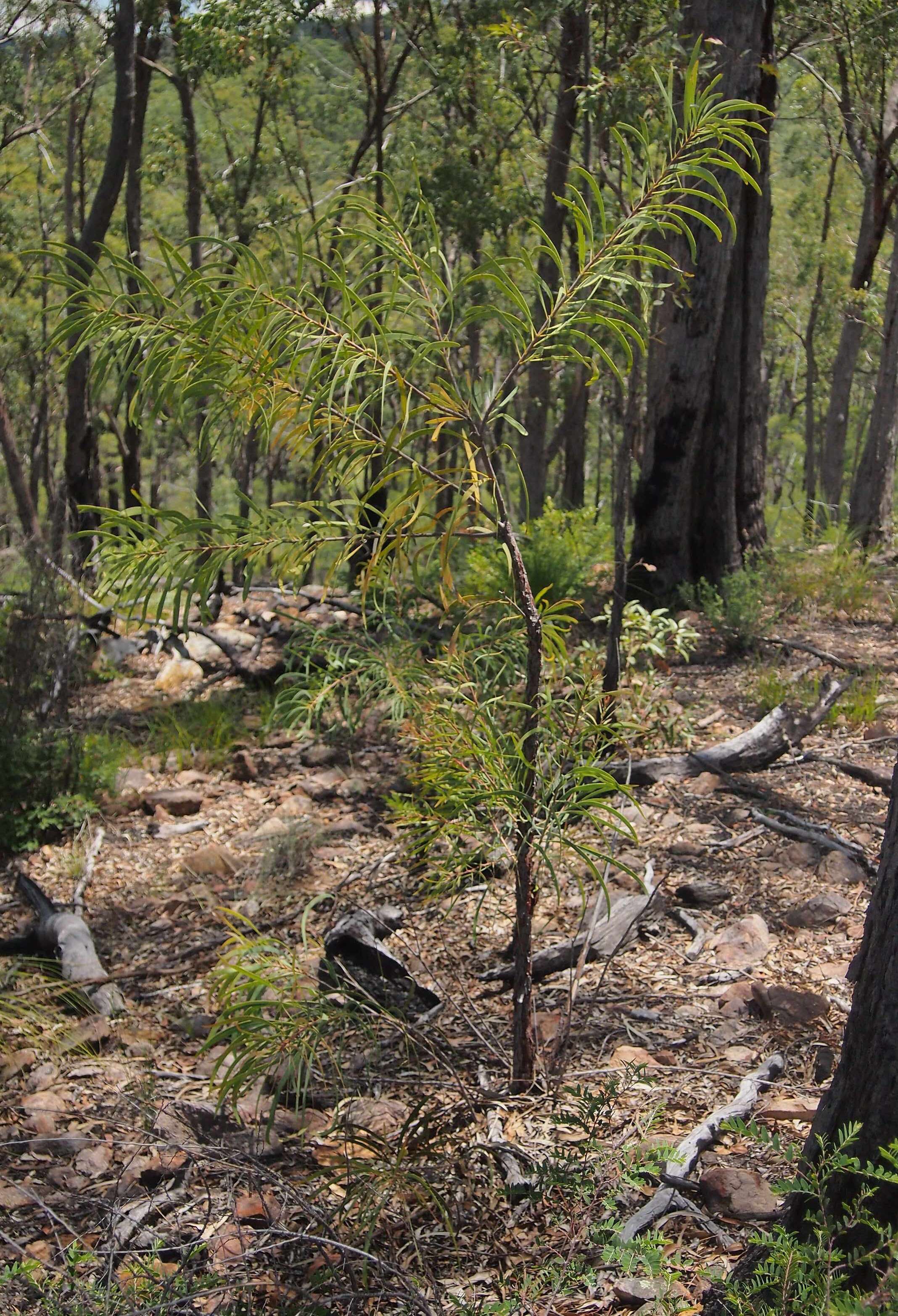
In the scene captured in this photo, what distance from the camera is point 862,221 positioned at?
16.5 metres

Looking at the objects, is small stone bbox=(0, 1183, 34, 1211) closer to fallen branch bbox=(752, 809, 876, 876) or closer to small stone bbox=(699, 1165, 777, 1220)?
small stone bbox=(699, 1165, 777, 1220)

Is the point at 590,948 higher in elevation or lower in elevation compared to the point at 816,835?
lower

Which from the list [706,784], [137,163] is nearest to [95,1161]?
[706,784]

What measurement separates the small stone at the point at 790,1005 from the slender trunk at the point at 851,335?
10.4 metres

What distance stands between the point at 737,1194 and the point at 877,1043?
0.73 m

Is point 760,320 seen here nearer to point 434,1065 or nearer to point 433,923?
point 433,923

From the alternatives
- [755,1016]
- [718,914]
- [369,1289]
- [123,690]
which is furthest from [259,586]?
[369,1289]

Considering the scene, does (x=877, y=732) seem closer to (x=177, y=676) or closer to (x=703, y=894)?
(x=703, y=894)

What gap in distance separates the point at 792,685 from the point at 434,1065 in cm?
321

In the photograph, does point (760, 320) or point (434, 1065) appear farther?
point (760, 320)

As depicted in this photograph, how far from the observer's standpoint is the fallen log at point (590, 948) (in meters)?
3.41

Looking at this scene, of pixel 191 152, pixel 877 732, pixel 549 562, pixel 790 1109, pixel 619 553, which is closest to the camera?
pixel 790 1109

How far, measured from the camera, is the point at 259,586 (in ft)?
25.2

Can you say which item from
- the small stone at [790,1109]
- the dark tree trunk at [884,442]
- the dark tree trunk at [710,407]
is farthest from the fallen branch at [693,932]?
the dark tree trunk at [884,442]
